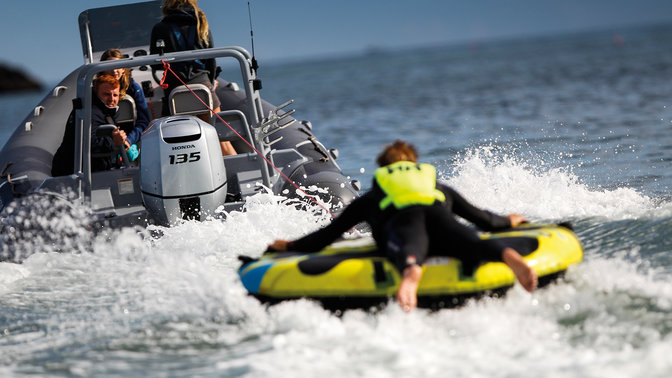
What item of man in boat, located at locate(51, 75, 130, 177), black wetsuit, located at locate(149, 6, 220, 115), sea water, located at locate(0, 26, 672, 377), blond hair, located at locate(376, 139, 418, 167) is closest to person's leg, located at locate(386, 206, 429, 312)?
sea water, located at locate(0, 26, 672, 377)

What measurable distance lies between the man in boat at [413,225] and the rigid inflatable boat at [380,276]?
65mm

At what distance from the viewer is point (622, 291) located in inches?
155

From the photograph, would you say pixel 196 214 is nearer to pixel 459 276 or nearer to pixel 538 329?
pixel 459 276

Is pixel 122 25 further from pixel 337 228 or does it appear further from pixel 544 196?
pixel 337 228

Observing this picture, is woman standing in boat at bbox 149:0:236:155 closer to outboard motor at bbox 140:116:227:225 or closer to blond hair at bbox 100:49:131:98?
blond hair at bbox 100:49:131:98

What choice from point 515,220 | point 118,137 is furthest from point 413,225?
point 118,137

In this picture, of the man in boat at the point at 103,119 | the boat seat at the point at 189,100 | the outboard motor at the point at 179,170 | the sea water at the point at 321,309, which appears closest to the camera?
the sea water at the point at 321,309

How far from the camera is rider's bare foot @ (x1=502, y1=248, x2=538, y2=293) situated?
12.4ft

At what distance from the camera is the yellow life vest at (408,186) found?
404cm

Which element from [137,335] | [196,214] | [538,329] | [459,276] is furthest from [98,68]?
[538,329]

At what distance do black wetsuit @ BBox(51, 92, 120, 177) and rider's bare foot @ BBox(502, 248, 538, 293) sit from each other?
3208mm

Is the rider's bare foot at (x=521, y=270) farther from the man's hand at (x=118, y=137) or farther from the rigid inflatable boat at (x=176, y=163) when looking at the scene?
the man's hand at (x=118, y=137)

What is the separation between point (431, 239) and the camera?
13.2ft

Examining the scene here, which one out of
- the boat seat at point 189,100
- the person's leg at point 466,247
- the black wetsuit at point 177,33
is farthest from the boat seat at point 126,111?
the person's leg at point 466,247
